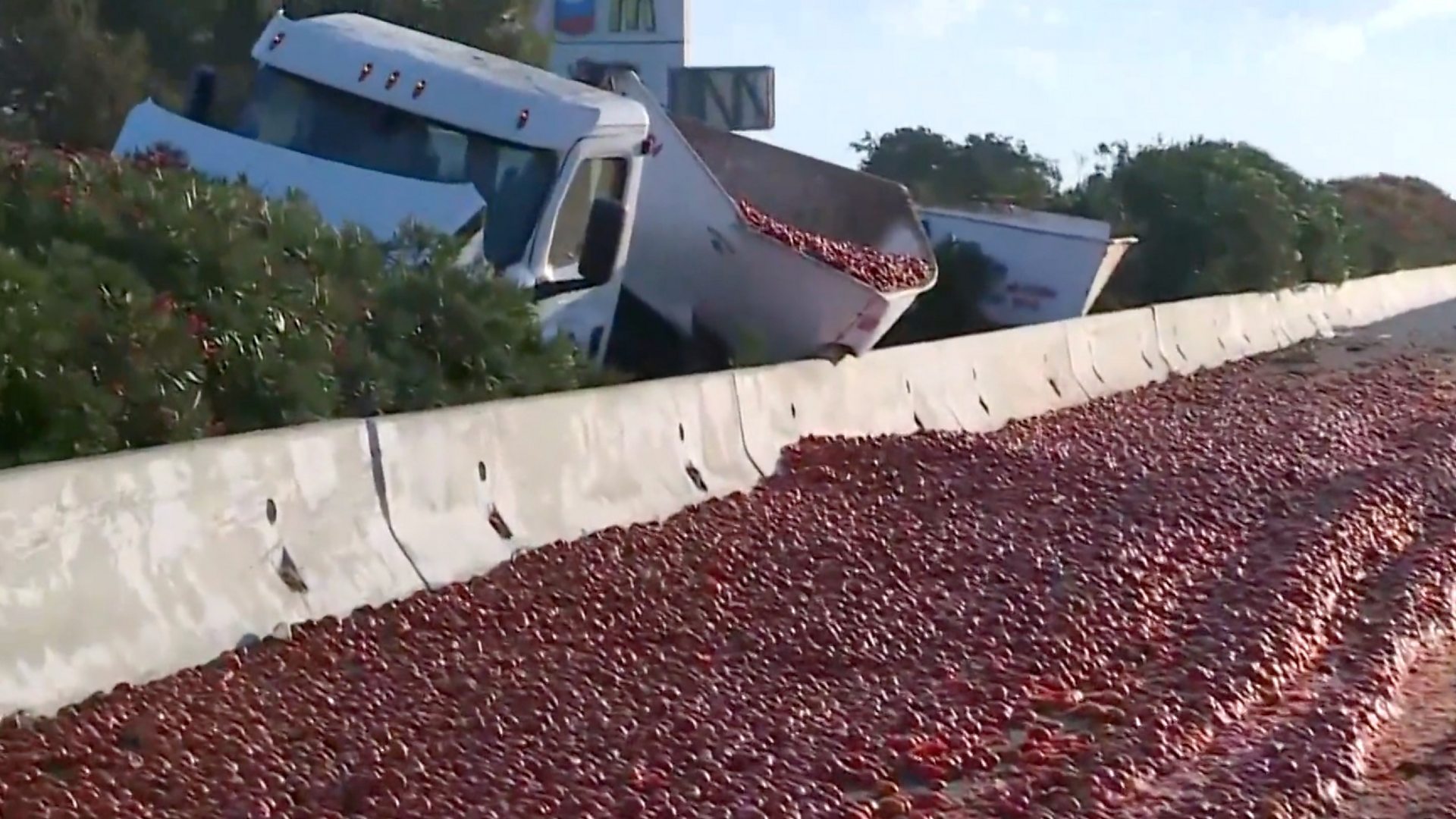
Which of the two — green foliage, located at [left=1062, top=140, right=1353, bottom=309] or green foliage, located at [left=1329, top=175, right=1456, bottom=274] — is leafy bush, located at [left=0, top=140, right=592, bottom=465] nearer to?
green foliage, located at [left=1062, top=140, right=1353, bottom=309]

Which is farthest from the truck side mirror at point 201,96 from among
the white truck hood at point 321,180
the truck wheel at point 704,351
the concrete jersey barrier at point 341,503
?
the concrete jersey barrier at point 341,503

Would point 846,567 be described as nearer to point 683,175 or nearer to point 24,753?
point 24,753

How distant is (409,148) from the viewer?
47.2ft

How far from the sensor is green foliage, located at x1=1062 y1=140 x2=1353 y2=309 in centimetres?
3153

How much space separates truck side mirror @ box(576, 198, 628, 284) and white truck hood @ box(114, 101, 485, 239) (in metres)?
1.06

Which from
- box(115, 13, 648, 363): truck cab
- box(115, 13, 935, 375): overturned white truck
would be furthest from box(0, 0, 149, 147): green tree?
box(115, 13, 648, 363): truck cab

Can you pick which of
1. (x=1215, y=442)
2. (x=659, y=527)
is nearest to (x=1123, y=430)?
(x=1215, y=442)

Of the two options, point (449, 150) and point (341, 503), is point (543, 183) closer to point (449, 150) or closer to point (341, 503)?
point (449, 150)

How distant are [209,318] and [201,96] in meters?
5.57

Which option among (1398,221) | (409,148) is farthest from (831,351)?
(1398,221)

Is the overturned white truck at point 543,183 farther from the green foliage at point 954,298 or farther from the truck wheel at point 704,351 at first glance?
the green foliage at point 954,298

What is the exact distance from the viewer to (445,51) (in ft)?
50.4

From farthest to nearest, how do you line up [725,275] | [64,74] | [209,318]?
[64,74] < [725,275] < [209,318]

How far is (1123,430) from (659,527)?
254 inches
